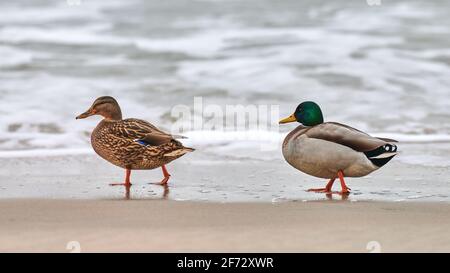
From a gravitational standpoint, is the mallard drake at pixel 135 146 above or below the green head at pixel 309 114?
below

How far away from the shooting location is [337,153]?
21.9 feet

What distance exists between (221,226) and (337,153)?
4.86 ft

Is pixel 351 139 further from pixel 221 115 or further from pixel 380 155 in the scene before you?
pixel 221 115

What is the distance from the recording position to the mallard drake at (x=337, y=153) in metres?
6.68

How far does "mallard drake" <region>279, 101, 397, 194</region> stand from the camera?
668cm

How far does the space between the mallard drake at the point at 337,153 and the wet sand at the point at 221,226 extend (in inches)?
17.1

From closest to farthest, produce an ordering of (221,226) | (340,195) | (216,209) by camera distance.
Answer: (221,226) < (216,209) < (340,195)

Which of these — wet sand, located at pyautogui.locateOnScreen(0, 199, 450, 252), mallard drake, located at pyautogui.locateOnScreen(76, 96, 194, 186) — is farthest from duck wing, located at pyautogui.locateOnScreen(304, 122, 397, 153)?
mallard drake, located at pyautogui.locateOnScreen(76, 96, 194, 186)

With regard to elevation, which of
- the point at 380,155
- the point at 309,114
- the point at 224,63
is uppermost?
the point at 224,63

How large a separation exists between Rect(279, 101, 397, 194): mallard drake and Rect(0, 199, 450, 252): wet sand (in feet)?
1.43

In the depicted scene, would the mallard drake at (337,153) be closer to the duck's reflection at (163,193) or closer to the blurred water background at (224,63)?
the duck's reflection at (163,193)

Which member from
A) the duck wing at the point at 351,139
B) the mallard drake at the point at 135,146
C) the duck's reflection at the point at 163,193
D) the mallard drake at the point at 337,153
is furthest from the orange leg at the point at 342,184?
the duck's reflection at the point at 163,193

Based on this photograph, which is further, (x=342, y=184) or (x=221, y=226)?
(x=342, y=184)

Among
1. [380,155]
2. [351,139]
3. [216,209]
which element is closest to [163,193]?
[216,209]
